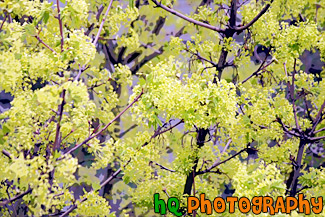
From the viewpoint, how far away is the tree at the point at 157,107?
2922 mm

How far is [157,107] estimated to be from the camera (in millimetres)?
3535

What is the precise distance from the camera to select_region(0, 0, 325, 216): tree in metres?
2.92

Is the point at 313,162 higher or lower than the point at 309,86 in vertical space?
higher

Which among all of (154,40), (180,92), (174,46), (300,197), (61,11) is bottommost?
(300,197)

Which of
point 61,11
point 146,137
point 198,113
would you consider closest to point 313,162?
point 146,137

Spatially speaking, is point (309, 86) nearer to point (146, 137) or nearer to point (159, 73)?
point (146, 137)

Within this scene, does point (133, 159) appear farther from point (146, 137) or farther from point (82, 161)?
point (82, 161)

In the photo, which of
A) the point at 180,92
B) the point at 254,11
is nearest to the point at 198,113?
the point at 180,92

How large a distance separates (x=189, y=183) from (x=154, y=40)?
444cm

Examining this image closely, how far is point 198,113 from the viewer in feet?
11.4

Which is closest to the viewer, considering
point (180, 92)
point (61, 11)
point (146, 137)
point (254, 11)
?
point (61, 11)

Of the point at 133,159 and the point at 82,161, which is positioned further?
the point at 82,161

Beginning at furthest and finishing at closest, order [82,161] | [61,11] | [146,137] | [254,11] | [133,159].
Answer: [82,161]
[254,11]
[146,137]
[133,159]
[61,11]

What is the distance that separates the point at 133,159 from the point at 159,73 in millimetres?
1076
